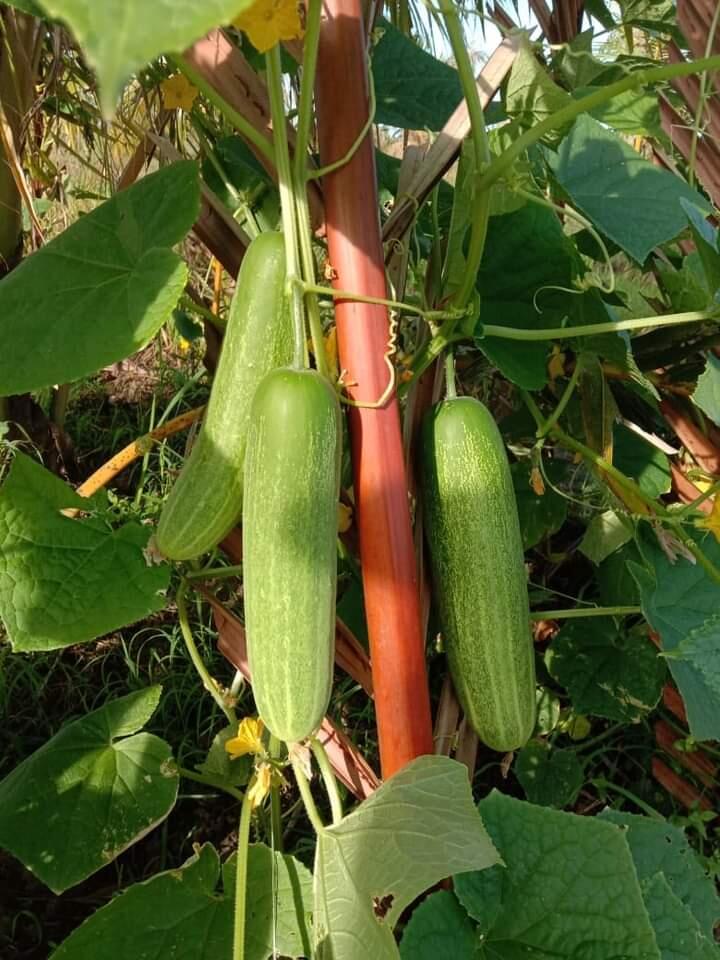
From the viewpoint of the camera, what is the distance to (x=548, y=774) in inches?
45.9

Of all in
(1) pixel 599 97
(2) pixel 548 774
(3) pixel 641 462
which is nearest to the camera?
(1) pixel 599 97

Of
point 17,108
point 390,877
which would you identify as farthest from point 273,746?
point 17,108

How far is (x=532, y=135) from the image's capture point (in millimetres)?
551

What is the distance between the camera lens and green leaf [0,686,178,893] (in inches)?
32.2

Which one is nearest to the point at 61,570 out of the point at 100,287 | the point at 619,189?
the point at 100,287

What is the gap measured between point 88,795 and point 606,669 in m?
0.68

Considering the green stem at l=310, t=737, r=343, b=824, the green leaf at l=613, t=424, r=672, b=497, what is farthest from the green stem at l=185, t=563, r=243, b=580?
the green leaf at l=613, t=424, r=672, b=497

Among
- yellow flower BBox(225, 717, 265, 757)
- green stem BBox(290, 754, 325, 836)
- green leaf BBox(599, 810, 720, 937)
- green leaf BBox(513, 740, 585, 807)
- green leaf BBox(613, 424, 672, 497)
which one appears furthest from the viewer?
green leaf BBox(513, 740, 585, 807)

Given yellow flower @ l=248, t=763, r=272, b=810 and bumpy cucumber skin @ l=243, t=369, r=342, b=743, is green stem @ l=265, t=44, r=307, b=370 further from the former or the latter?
yellow flower @ l=248, t=763, r=272, b=810

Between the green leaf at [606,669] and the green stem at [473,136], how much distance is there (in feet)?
2.14

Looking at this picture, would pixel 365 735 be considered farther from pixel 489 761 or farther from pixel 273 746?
pixel 273 746

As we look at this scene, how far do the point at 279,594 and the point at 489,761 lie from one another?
33.2 inches

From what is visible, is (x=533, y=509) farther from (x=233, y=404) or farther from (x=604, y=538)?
(x=233, y=404)

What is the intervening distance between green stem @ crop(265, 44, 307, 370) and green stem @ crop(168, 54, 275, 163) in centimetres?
2
